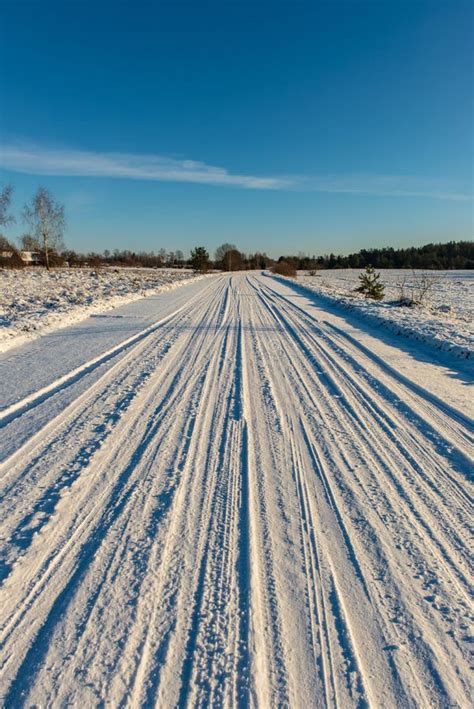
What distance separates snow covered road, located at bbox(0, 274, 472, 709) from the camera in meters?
1.67

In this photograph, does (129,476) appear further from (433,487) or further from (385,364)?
(385,364)

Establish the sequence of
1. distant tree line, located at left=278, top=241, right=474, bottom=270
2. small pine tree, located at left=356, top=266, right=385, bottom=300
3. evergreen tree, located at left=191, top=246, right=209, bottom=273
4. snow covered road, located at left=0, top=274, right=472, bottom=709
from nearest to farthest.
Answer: snow covered road, located at left=0, top=274, right=472, bottom=709 < small pine tree, located at left=356, top=266, right=385, bottom=300 < evergreen tree, located at left=191, top=246, right=209, bottom=273 < distant tree line, located at left=278, top=241, right=474, bottom=270

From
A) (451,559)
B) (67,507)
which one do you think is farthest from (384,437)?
(67,507)

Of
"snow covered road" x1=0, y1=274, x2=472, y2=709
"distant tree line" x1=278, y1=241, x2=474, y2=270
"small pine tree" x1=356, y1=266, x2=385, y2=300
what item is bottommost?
"snow covered road" x1=0, y1=274, x2=472, y2=709

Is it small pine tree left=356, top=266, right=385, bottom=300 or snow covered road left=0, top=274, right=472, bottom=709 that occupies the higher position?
small pine tree left=356, top=266, right=385, bottom=300

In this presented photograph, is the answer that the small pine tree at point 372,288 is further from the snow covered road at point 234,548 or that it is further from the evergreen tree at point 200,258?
the evergreen tree at point 200,258

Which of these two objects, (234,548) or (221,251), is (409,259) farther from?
(234,548)

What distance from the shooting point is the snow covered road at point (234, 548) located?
65.8 inches

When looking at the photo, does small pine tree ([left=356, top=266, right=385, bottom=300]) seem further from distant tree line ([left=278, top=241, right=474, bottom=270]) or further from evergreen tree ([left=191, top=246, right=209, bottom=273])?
distant tree line ([left=278, top=241, right=474, bottom=270])

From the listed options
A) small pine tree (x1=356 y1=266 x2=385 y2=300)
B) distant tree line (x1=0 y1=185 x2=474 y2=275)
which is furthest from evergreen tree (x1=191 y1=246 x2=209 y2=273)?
small pine tree (x1=356 y1=266 x2=385 y2=300)

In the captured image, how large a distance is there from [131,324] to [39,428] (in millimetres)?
6701

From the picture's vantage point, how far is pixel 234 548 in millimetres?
2385

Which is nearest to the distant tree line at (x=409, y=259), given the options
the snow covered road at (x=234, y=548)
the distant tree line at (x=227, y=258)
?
the distant tree line at (x=227, y=258)

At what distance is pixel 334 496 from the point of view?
9.59 feet
